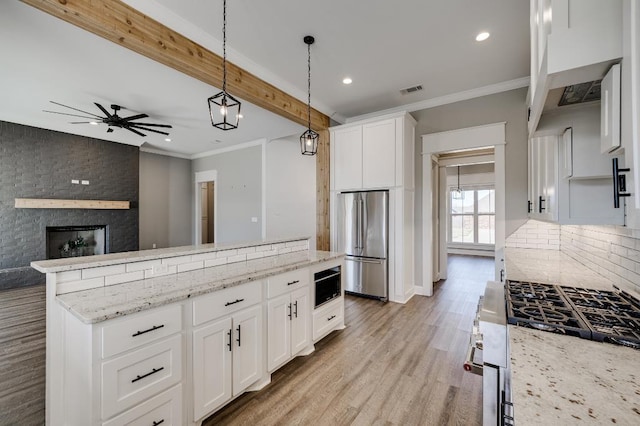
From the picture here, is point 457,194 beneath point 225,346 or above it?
above

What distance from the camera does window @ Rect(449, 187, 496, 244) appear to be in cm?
845

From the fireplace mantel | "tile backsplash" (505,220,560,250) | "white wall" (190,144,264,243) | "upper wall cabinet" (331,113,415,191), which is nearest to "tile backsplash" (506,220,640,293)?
"tile backsplash" (505,220,560,250)

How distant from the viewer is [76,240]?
551 centimetres

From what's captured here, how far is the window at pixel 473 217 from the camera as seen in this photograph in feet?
27.7

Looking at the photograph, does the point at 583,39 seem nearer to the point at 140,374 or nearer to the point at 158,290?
the point at 158,290

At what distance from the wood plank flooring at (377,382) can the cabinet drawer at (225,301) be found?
699 mm

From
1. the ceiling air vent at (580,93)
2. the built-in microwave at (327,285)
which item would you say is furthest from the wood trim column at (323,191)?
the ceiling air vent at (580,93)

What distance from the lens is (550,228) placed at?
3.48m

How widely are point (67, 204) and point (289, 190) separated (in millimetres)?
4249

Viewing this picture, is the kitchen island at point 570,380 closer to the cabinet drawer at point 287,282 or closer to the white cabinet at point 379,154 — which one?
the cabinet drawer at point 287,282

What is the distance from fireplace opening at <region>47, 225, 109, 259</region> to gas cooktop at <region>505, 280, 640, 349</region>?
7054mm

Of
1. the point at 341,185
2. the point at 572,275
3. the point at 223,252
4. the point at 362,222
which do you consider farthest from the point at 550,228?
the point at 223,252

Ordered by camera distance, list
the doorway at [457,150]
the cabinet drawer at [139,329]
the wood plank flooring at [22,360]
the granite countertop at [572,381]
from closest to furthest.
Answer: the granite countertop at [572,381], the cabinet drawer at [139,329], the wood plank flooring at [22,360], the doorway at [457,150]

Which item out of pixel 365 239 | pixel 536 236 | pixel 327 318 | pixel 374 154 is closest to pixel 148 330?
pixel 327 318
